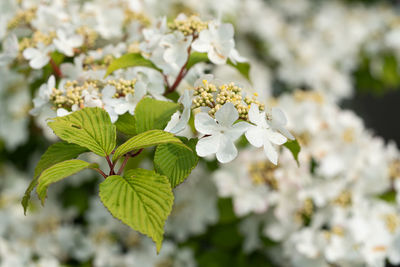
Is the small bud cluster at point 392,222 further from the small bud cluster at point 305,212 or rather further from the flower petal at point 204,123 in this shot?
the flower petal at point 204,123

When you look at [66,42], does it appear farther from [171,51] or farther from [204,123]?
[204,123]

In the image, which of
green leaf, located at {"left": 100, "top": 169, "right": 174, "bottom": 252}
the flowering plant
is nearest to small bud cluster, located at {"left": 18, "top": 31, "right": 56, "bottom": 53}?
the flowering plant

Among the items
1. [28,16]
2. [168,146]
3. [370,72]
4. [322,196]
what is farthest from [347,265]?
[370,72]

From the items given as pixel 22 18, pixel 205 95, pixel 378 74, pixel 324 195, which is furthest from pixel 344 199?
pixel 378 74

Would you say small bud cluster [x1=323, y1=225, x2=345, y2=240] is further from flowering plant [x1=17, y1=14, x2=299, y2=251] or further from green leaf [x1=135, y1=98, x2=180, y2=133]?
green leaf [x1=135, y1=98, x2=180, y2=133]

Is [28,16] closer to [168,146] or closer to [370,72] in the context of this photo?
[168,146]
